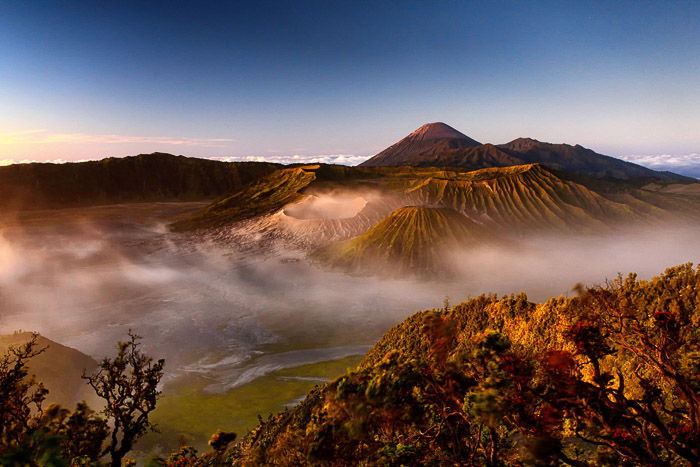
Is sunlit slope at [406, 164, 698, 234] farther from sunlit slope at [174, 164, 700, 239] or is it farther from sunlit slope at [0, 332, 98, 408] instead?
sunlit slope at [0, 332, 98, 408]

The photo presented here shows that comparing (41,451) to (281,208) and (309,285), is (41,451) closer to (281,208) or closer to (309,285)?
(309,285)

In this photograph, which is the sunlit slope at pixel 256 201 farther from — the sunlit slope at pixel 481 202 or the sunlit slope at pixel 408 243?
the sunlit slope at pixel 408 243

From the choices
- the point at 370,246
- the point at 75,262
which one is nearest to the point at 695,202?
the point at 370,246

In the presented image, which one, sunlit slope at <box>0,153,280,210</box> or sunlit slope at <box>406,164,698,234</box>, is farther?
sunlit slope at <box>0,153,280,210</box>

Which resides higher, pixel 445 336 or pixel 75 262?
pixel 445 336

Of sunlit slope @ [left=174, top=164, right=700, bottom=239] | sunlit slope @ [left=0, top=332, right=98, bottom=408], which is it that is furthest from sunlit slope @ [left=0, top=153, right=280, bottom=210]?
sunlit slope @ [left=0, top=332, right=98, bottom=408]
